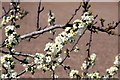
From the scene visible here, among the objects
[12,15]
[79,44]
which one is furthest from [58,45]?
[79,44]

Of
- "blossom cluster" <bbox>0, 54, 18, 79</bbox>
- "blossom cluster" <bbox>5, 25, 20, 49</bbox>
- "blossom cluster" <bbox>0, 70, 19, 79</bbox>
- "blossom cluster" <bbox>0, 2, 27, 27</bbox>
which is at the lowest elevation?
"blossom cluster" <bbox>0, 70, 19, 79</bbox>

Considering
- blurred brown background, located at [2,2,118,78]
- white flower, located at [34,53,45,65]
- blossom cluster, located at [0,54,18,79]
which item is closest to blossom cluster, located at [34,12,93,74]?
white flower, located at [34,53,45,65]

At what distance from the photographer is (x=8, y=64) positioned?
2.94m

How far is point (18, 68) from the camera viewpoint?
1263 cm

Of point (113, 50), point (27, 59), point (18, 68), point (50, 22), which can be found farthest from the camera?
point (113, 50)

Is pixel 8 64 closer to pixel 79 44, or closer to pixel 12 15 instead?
pixel 12 15

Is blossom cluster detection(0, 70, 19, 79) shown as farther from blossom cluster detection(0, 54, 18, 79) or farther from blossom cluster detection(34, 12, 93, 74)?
blossom cluster detection(34, 12, 93, 74)

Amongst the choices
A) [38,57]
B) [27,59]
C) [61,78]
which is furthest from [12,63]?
[61,78]

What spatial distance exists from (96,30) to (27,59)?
2.66ft

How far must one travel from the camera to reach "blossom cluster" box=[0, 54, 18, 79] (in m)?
2.91

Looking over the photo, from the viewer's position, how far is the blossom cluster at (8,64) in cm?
291

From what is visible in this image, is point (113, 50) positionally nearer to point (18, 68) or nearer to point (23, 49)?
point (23, 49)

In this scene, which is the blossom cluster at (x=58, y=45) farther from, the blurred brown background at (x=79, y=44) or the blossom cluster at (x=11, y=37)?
the blurred brown background at (x=79, y=44)

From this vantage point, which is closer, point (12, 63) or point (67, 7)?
point (12, 63)
